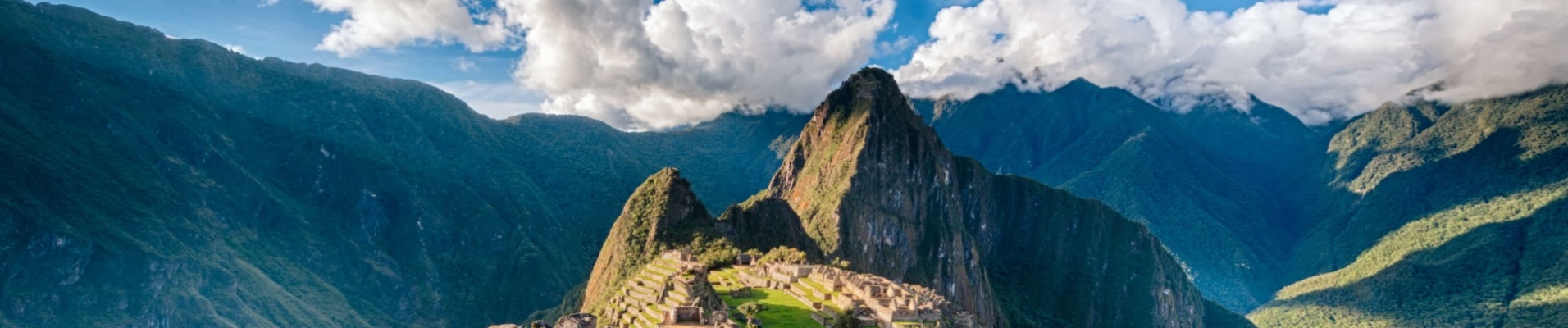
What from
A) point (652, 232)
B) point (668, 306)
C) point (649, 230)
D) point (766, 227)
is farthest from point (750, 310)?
point (766, 227)

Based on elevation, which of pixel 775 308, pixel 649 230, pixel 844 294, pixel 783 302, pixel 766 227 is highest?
pixel 766 227

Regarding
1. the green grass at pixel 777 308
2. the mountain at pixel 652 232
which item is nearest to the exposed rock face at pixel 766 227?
the mountain at pixel 652 232

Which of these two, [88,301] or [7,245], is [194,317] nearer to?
[88,301]

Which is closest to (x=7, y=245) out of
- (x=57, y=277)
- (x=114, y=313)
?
(x=57, y=277)

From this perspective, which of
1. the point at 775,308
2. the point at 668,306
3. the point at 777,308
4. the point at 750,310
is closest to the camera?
the point at 668,306

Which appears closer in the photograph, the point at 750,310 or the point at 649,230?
the point at 750,310

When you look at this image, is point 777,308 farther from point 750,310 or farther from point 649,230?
point 649,230

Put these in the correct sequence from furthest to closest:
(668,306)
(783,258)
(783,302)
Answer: (783,258) → (783,302) → (668,306)

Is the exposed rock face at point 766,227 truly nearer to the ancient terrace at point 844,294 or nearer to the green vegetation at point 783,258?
the green vegetation at point 783,258

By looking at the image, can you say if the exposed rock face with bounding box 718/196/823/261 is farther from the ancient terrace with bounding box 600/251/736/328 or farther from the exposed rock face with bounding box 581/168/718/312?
the ancient terrace with bounding box 600/251/736/328
